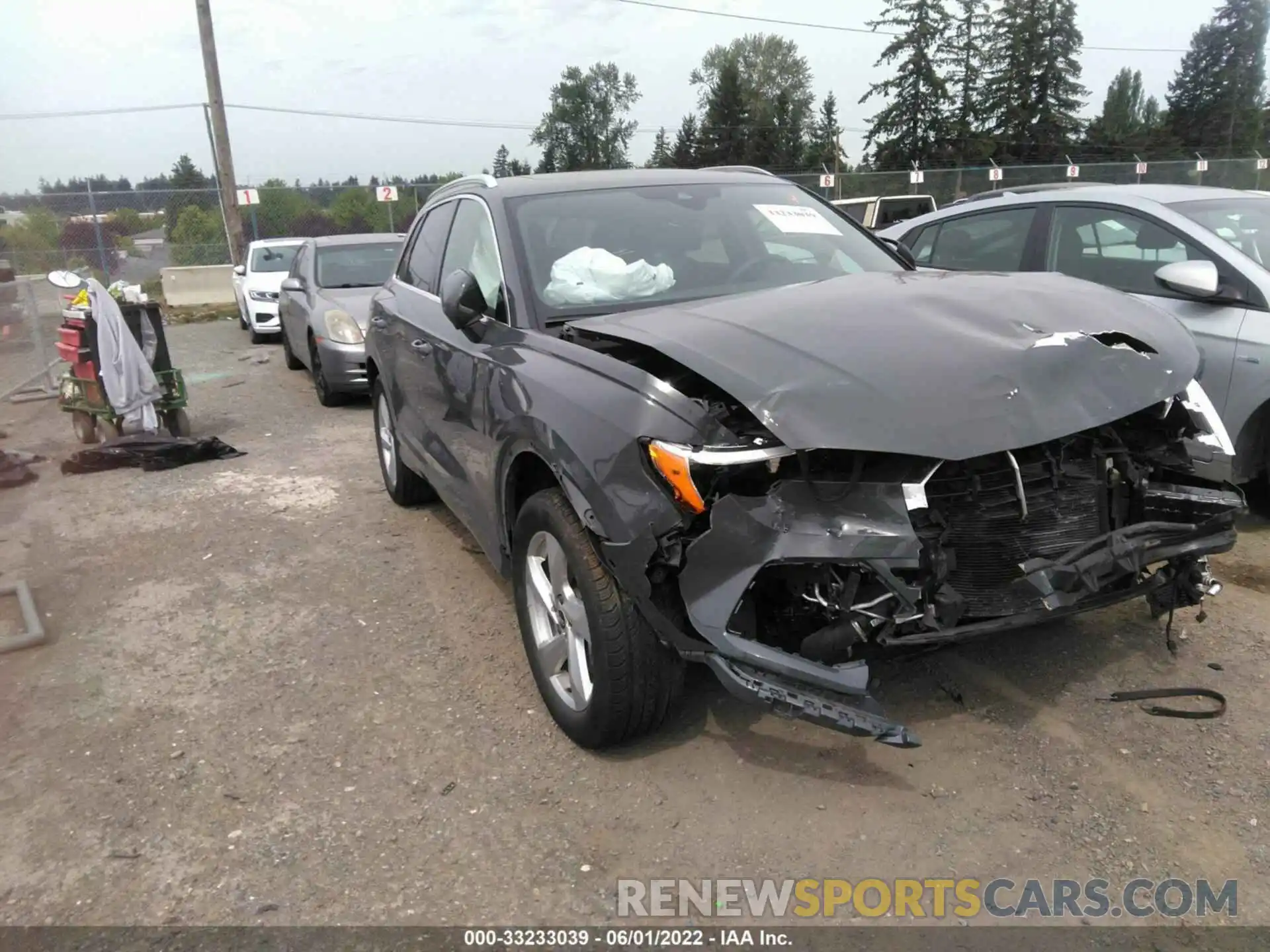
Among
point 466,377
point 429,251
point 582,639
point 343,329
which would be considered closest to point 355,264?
point 343,329

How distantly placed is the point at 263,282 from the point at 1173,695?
1388cm

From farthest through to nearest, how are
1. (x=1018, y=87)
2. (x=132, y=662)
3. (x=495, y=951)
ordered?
(x=1018, y=87) < (x=132, y=662) < (x=495, y=951)

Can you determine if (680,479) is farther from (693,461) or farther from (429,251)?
(429,251)

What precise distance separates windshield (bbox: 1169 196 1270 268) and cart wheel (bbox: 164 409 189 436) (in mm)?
7663

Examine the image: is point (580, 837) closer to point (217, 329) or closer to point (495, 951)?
point (495, 951)

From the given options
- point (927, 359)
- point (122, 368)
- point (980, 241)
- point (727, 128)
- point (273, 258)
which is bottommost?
point (122, 368)

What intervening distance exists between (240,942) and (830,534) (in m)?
1.86

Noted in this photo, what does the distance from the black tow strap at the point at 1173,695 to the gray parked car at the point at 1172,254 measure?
0.77 metres

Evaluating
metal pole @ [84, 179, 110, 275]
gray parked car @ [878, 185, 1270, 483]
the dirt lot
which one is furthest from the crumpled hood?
metal pole @ [84, 179, 110, 275]

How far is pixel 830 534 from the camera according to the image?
247 cm

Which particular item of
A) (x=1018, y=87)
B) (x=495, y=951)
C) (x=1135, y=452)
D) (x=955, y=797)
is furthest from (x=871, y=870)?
(x=1018, y=87)

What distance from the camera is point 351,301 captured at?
31.2 ft

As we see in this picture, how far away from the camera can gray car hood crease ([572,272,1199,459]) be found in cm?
249

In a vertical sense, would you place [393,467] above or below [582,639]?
below
